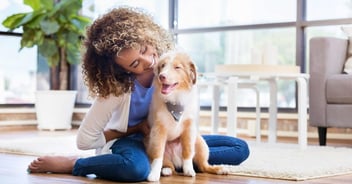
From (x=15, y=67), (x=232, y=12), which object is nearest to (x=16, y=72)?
(x=15, y=67)

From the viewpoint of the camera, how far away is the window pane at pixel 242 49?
4578 mm

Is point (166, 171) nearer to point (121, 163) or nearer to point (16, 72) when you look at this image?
point (121, 163)

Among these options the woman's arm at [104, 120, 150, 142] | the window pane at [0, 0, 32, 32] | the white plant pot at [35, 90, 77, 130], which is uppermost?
the window pane at [0, 0, 32, 32]

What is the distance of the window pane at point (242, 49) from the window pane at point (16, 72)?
1576mm

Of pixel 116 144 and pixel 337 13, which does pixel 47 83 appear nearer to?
pixel 337 13

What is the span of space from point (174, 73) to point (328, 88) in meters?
1.82

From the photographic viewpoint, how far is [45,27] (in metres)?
4.92

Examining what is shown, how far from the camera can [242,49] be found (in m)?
4.87

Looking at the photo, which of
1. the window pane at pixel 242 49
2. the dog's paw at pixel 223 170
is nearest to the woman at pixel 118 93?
the dog's paw at pixel 223 170

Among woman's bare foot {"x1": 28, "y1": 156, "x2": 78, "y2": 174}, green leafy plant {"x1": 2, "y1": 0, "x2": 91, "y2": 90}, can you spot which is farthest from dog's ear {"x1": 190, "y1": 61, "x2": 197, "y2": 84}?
green leafy plant {"x1": 2, "y1": 0, "x2": 91, "y2": 90}

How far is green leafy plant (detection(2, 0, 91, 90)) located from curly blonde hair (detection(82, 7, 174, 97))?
2.97 m

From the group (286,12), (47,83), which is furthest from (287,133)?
(47,83)

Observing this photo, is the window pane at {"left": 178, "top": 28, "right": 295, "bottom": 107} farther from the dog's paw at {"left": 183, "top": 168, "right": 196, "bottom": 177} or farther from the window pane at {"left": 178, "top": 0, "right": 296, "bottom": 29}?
the dog's paw at {"left": 183, "top": 168, "right": 196, "bottom": 177}

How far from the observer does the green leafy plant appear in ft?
16.4
